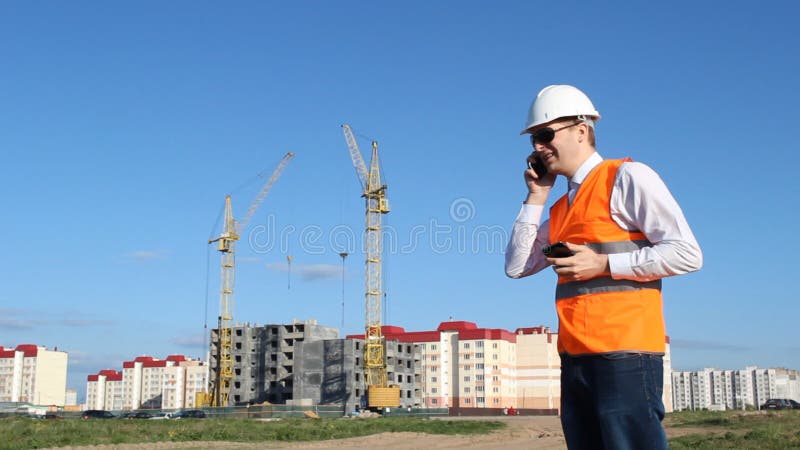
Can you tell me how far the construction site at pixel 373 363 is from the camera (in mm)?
100562

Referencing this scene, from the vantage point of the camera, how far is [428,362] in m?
134

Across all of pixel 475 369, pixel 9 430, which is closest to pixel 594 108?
pixel 9 430

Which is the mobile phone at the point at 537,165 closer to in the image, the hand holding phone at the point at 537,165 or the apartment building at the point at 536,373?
the hand holding phone at the point at 537,165

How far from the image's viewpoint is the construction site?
3959 inches

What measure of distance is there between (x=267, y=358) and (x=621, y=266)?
111 metres

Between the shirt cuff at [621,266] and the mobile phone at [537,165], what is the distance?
2.15 feet

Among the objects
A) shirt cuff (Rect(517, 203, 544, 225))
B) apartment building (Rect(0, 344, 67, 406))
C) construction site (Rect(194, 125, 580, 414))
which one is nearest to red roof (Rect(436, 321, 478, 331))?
construction site (Rect(194, 125, 580, 414))

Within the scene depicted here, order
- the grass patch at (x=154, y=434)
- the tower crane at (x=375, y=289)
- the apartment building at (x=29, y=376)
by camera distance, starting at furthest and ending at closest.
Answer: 1. the apartment building at (x=29, y=376)
2. the tower crane at (x=375, y=289)
3. the grass patch at (x=154, y=434)

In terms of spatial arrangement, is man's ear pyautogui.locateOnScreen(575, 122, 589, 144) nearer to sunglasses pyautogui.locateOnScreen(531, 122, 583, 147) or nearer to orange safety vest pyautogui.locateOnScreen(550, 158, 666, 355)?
sunglasses pyautogui.locateOnScreen(531, 122, 583, 147)

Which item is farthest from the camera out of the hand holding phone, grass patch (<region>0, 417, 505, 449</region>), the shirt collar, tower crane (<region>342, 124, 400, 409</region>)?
tower crane (<region>342, 124, 400, 409</region>)

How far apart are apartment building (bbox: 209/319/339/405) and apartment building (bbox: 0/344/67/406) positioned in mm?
83267

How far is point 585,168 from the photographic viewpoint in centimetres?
304

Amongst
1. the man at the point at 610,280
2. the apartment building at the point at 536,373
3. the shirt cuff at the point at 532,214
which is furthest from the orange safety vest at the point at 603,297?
the apartment building at the point at 536,373

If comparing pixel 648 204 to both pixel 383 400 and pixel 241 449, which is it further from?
pixel 383 400
